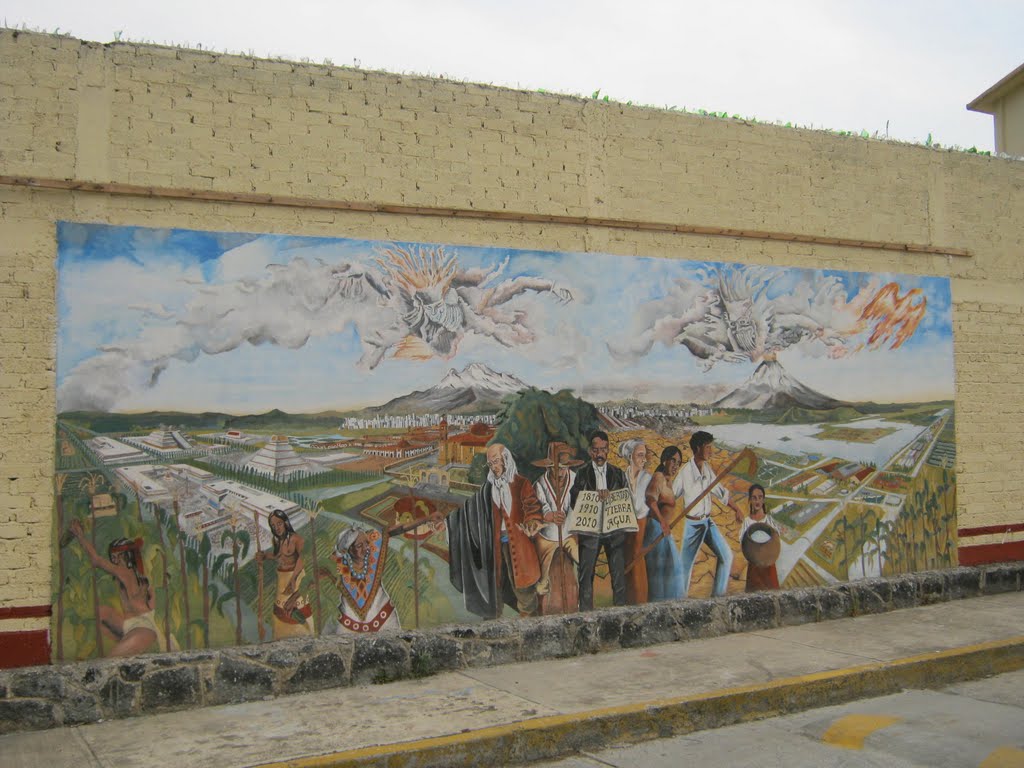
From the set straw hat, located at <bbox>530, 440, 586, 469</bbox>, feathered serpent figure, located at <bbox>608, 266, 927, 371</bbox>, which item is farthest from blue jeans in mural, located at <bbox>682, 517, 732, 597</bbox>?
feathered serpent figure, located at <bbox>608, 266, 927, 371</bbox>

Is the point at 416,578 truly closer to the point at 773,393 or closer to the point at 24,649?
the point at 24,649

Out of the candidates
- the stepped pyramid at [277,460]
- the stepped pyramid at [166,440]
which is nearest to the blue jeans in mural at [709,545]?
the stepped pyramid at [277,460]

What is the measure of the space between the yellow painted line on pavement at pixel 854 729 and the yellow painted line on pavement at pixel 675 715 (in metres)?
0.51

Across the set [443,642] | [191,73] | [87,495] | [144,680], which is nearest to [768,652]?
[443,642]

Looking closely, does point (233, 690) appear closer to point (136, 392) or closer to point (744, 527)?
point (136, 392)

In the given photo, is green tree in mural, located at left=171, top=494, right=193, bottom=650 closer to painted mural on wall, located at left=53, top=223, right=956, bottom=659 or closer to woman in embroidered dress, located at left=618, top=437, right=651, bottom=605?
painted mural on wall, located at left=53, top=223, right=956, bottom=659

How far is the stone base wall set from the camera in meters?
7.23

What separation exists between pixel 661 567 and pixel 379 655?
2.92 m

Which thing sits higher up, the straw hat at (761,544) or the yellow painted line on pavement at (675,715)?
the straw hat at (761,544)

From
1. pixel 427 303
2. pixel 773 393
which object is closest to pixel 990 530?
pixel 773 393

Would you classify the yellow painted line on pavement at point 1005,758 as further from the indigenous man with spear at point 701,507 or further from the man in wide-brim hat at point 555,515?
the man in wide-brim hat at point 555,515

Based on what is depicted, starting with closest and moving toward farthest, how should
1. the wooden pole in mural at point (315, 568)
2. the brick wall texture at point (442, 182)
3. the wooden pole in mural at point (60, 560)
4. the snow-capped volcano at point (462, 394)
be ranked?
the wooden pole in mural at point (60, 560) < the brick wall texture at point (442, 182) < the wooden pole in mural at point (315, 568) < the snow-capped volcano at point (462, 394)

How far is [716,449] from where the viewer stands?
33.2 ft

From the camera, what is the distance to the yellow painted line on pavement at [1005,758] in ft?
20.8
